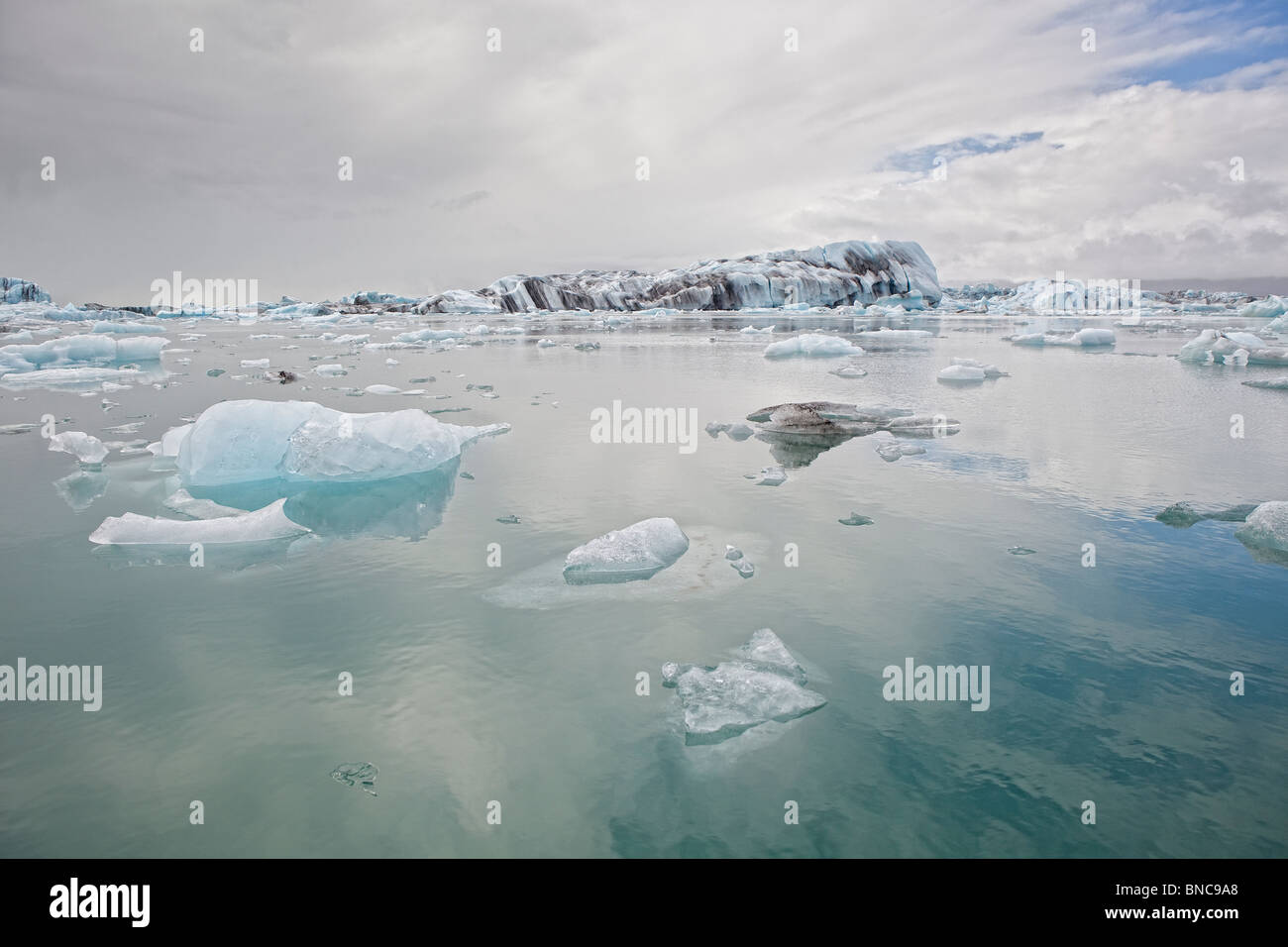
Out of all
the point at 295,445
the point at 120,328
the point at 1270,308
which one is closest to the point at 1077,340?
the point at 1270,308

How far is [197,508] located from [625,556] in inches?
180

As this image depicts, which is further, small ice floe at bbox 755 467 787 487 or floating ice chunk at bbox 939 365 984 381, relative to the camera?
floating ice chunk at bbox 939 365 984 381

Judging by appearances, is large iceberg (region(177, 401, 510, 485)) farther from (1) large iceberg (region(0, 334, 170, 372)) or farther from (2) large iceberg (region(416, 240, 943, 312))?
(2) large iceberg (region(416, 240, 943, 312))

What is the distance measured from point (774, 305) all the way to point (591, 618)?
239 feet

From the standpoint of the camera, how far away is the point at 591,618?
460 cm

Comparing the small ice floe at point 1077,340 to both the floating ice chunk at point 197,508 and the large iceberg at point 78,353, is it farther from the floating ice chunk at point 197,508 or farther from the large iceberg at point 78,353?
the large iceberg at point 78,353

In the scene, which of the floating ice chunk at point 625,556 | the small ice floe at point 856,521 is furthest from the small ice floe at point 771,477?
the floating ice chunk at point 625,556

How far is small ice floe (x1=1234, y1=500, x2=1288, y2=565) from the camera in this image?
5.64 m

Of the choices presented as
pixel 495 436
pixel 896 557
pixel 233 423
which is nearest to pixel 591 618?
pixel 896 557

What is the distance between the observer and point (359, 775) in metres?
3.09

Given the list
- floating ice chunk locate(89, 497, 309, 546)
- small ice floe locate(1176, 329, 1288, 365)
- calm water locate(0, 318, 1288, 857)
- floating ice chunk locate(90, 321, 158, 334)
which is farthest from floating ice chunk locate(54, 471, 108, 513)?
floating ice chunk locate(90, 321, 158, 334)

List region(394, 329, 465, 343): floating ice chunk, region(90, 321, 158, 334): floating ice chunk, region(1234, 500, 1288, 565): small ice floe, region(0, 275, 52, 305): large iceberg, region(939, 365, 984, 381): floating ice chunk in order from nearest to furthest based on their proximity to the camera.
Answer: region(1234, 500, 1288, 565): small ice floe, region(939, 365, 984, 381): floating ice chunk, region(394, 329, 465, 343): floating ice chunk, region(90, 321, 158, 334): floating ice chunk, region(0, 275, 52, 305): large iceberg

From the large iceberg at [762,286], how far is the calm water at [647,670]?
2600 inches

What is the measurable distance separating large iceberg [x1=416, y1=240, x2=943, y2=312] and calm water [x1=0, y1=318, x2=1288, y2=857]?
217 ft
